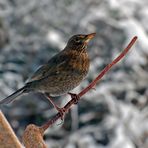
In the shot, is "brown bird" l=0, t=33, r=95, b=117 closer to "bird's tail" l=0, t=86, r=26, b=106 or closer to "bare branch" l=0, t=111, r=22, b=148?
"bird's tail" l=0, t=86, r=26, b=106

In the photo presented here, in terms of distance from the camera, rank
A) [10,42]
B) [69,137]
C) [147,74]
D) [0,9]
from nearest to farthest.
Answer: [69,137] < [147,74] < [10,42] < [0,9]

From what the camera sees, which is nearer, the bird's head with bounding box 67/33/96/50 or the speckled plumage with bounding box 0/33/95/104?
the speckled plumage with bounding box 0/33/95/104

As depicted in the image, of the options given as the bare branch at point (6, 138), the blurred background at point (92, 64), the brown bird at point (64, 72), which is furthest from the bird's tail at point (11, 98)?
the blurred background at point (92, 64)

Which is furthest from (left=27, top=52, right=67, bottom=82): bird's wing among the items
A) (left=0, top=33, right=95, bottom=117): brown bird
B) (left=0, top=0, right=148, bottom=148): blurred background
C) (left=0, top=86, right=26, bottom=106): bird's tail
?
(left=0, top=0, right=148, bottom=148): blurred background

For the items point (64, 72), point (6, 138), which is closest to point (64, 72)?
point (64, 72)

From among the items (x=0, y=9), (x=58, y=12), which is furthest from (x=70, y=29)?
(x=0, y=9)

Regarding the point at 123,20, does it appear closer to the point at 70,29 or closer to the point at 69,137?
the point at 70,29

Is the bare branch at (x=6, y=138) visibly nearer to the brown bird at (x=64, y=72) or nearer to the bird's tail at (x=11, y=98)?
the bird's tail at (x=11, y=98)
